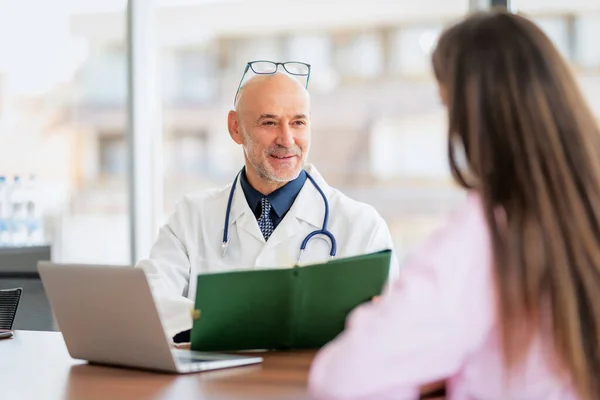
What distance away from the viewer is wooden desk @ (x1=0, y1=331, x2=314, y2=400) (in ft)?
4.23

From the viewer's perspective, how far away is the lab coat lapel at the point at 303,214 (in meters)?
2.21

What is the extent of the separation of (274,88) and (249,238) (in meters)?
0.42

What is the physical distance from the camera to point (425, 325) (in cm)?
97

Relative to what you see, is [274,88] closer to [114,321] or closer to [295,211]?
[295,211]

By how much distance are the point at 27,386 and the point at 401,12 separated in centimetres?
305

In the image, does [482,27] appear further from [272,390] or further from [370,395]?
[272,390]

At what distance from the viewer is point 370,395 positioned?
99 centimetres

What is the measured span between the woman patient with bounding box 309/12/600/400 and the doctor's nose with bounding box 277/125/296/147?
1.30 m

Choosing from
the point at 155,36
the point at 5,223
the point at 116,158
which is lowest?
the point at 5,223

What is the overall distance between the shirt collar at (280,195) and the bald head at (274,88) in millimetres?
213

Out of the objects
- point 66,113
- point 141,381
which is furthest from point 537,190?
point 66,113

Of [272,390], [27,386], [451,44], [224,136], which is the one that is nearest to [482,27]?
[451,44]

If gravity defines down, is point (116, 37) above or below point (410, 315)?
above

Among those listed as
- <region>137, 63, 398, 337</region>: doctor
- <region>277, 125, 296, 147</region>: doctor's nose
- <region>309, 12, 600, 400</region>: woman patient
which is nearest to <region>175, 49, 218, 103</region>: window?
<region>137, 63, 398, 337</region>: doctor
